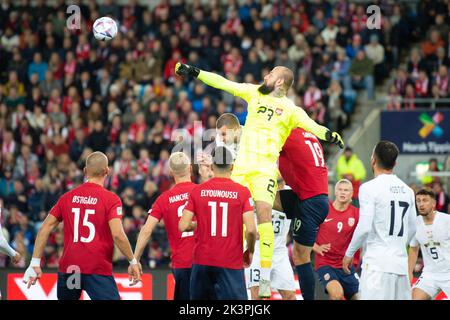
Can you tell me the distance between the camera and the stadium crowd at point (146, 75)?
74.6 feet

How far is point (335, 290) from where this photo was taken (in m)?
15.1

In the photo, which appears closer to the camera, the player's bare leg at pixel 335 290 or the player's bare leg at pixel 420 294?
the player's bare leg at pixel 420 294

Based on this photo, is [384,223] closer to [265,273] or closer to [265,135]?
[265,273]

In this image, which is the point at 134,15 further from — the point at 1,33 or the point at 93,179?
the point at 93,179

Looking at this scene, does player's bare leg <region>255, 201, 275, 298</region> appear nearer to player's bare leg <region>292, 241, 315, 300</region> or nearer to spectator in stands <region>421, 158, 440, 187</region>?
player's bare leg <region>292, 241, 315, 300</region>

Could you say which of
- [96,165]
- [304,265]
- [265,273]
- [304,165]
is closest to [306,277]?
[304,265]

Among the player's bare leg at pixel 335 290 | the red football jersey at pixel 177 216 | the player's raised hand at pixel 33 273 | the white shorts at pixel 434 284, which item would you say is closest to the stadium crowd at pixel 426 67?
the player's bare leg at pixel 335 290

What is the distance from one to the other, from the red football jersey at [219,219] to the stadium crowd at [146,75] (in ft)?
32.1

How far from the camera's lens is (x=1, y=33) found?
27.4 metres

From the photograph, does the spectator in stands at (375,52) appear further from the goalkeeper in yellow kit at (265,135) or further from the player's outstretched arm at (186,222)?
the player's outstretched arm at (186,222)

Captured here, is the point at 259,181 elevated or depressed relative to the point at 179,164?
depressed

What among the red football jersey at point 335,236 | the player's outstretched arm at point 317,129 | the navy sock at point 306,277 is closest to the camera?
the player's outstretched arm at point 317,129

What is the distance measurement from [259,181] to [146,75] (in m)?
13.5
